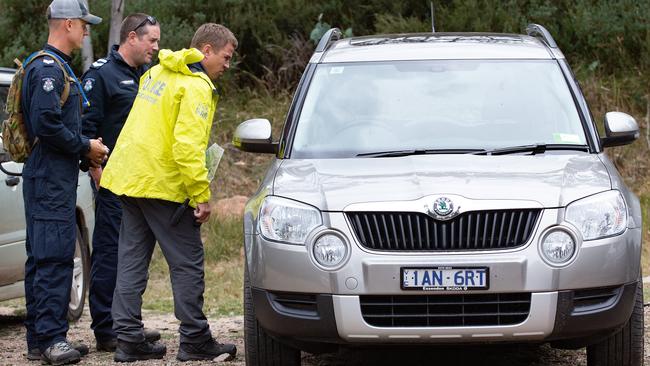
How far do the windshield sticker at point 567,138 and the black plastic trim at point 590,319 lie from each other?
93 cm

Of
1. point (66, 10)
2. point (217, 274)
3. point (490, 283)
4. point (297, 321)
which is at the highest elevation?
point (66, 10)

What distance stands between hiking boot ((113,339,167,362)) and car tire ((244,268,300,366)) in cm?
106

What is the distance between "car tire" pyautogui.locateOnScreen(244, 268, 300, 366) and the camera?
5582 mm

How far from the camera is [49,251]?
6.45 meters

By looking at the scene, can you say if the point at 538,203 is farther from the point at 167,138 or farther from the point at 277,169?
the point at 167,138

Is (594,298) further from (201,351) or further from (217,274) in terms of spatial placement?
(217,274)

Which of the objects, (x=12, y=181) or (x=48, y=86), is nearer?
(x=48, y=86)

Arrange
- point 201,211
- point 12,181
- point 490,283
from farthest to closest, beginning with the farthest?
point 12,181 < point 201,211 < point 490,283

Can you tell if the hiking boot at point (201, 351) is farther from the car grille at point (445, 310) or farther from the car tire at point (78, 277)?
the car tire at point (78, 277)

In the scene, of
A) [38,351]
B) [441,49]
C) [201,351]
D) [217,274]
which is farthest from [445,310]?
[217,274]

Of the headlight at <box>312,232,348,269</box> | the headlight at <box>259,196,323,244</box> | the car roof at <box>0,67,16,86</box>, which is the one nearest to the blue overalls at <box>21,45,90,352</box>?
the car roof at <box>0,67,16,86</box>

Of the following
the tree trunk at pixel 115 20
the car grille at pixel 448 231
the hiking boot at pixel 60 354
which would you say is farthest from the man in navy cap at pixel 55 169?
the tree trunk at pixel 115 20

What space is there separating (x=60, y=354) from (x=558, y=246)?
9.21 feet

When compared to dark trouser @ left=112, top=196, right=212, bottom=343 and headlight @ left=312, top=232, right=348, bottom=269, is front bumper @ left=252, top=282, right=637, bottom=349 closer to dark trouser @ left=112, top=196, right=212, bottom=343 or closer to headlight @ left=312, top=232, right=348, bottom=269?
headlight @ left=312, top=232, right=348, bottom=269
